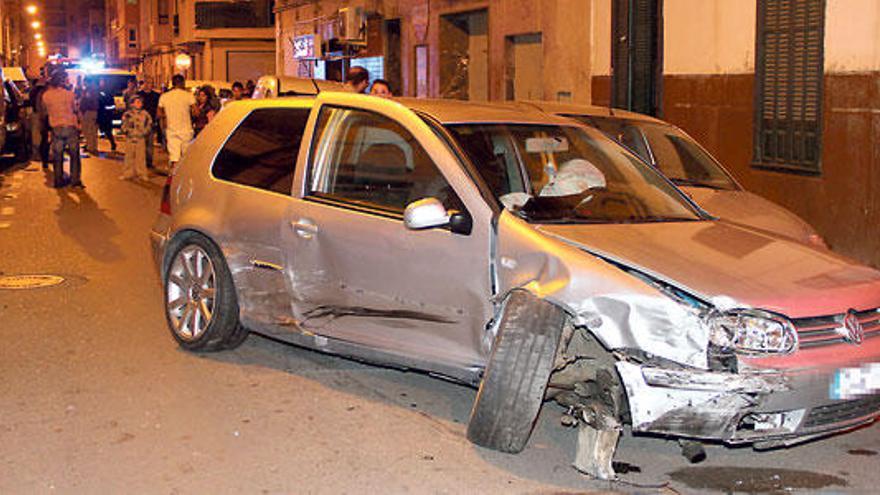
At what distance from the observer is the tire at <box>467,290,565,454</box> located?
198 inches

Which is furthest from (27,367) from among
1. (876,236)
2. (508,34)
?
(508,34)

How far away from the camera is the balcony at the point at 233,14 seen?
48281mm

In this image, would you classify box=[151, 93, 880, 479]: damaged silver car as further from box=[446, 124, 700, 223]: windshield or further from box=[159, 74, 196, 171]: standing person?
box=[159, 74, 196, 171]: standing person

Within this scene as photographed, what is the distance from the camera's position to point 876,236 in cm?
1069

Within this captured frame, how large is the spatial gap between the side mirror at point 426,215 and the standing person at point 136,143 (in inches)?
615

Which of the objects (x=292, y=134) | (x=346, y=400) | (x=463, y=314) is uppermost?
(x=292, y=134)

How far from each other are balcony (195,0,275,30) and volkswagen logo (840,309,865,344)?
45.3 metres

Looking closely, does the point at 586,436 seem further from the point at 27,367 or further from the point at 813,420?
the point at 27,367

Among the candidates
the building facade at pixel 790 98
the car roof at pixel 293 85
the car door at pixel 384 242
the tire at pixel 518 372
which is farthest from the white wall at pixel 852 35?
the tire at pixel 518 372

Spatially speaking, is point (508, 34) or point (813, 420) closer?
point (813, 420)

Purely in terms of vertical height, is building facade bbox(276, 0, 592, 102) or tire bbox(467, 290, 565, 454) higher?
building facade bbox(276, 0, 592, 102)

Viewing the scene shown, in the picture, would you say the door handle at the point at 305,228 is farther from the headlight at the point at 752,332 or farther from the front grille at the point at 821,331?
the front grille at the point at 821,331

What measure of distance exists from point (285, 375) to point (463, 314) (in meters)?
1.62

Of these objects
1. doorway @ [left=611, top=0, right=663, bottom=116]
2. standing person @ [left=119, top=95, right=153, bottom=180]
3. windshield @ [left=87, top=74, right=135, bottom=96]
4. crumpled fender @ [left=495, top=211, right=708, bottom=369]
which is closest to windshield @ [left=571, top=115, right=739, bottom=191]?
crumpled fender @ [left=495, top=211, right=708, bottom=369]
